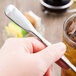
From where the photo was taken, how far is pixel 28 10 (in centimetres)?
77

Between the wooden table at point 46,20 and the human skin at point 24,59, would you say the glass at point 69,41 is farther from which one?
the wooden table at point 46,20

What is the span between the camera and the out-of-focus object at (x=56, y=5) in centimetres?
74

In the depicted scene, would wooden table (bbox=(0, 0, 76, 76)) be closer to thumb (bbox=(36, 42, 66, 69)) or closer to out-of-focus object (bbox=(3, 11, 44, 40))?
out-of-focus object (bbox=(3, 11, 44, 40))

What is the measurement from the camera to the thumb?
404 millimetres

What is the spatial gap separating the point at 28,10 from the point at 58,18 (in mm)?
103

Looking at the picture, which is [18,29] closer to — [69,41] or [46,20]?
[46,20]

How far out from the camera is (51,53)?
409mm

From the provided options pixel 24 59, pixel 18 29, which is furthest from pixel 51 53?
pixel 18 29

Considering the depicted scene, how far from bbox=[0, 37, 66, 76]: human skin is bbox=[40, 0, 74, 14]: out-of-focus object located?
32cm

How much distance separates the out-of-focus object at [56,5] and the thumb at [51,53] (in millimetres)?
323

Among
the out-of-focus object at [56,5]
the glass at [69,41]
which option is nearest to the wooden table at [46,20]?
the out-of-focus object at [56,5]

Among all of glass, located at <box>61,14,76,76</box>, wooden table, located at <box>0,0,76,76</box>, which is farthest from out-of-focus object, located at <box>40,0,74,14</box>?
glass, located at <box>61,14,76,76</box>

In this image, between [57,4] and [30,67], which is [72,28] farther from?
[57,4]

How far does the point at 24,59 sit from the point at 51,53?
48 millimetres
